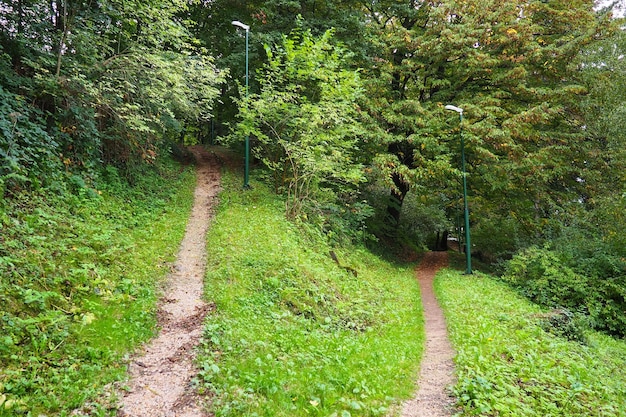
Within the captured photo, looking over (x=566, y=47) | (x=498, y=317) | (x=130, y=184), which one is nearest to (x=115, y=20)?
(x=130, y=184)

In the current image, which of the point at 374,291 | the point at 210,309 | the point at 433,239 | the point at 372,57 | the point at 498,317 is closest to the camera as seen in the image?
the point at 210,309

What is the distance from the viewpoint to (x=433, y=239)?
3173 cm

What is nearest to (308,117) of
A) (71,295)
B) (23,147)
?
(23,147)

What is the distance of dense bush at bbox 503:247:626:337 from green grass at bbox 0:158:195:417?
12000 mm

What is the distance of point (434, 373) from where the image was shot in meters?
6.37

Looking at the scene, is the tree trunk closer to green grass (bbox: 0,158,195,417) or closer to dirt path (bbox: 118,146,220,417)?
dirt path (bbox: 118,146,220,417)

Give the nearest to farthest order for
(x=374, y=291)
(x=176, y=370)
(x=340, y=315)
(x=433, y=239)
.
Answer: (x=176, y=370) → (x=340, y=315) → (x=374, y=291) → (x=433, y=239)

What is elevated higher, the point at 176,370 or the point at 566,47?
the point at 566,47

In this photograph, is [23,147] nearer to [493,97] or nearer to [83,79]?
[83,79]

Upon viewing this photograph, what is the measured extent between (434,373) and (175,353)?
4213 millimetres

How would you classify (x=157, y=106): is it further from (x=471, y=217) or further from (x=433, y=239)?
(x=433, y=239)

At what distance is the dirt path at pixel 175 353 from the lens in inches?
176

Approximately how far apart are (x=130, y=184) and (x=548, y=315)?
13058 mm

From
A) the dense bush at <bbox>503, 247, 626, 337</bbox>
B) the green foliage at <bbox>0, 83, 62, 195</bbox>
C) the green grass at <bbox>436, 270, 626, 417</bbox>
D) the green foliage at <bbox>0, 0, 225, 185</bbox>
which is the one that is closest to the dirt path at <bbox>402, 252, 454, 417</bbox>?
the green grass at <bbox>436, 270, 626, 417</bbox>
